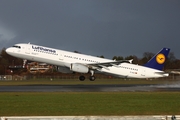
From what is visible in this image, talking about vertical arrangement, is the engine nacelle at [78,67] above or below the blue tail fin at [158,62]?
below

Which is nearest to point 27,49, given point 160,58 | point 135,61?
point 160,58

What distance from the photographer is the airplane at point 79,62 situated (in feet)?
155

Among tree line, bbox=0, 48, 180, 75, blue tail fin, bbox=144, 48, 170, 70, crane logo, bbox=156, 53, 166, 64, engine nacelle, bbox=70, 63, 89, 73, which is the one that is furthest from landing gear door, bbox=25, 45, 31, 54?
tree line, bbox=0, 48, 180, 75

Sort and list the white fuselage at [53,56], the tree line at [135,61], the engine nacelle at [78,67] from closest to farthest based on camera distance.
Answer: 1. the white fuselage at [53,56]
2. the engine nacelle at [78,67]
3. the tree line at [135,61]

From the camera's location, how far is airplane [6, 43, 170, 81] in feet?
155

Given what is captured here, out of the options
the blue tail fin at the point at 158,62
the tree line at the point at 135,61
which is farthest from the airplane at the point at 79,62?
the tree line at the point at 135,61

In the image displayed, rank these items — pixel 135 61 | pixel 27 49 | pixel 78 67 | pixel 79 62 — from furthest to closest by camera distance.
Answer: pixel 135 61 → pixel 79 62 → pixel 78 67 → pixel 27 49

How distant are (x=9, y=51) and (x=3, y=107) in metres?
27.8

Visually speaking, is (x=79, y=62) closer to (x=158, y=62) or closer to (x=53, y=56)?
(x=53, y=56)

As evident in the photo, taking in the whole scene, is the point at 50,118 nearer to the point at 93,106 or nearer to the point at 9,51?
the point at 93,106

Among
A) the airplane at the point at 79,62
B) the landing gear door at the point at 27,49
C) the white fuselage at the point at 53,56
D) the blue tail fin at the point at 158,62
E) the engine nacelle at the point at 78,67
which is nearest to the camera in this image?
the landing gear door at the point at 27,49

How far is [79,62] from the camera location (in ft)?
162

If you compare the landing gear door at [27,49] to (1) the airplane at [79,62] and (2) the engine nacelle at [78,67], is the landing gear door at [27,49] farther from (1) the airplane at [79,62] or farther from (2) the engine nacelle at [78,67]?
(2) the engine nacelle at [78,67]

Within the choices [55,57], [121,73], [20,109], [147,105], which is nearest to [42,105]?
[20,109]
